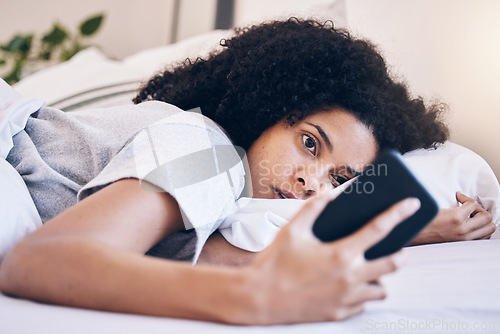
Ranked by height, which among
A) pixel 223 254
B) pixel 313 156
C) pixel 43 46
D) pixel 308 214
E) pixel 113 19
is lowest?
pixel 43 46

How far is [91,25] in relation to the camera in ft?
8.38

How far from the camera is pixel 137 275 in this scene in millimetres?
Answer: 422

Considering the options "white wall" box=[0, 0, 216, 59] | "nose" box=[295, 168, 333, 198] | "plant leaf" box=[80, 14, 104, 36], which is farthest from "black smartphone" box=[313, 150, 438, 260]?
"plant leaf" box=[80, 14, 104, 36]

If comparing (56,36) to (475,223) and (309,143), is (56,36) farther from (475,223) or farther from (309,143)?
(475,223)

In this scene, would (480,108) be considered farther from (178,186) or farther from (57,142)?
(57,142)

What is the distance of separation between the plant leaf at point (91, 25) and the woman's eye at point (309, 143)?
208 centimetres

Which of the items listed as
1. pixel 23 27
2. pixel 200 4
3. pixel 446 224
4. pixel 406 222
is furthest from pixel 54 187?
pixel 23 27

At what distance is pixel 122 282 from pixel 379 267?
0.78 ft

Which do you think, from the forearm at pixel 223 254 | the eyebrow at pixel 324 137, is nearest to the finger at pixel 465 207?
the eyebrow at pixel 324 137

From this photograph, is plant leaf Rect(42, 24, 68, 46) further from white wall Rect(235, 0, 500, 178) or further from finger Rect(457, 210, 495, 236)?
finger Rect(457, 210, 495, 236)

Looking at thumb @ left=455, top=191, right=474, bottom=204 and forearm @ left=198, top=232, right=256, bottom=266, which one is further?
thumb @ left=455, top=191, right=474, bottom=204

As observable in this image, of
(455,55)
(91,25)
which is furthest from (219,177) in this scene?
(91,25)

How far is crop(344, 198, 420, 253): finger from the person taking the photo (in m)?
0.41

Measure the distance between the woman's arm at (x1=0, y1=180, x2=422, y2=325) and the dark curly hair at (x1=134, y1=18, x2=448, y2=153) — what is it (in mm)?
504
